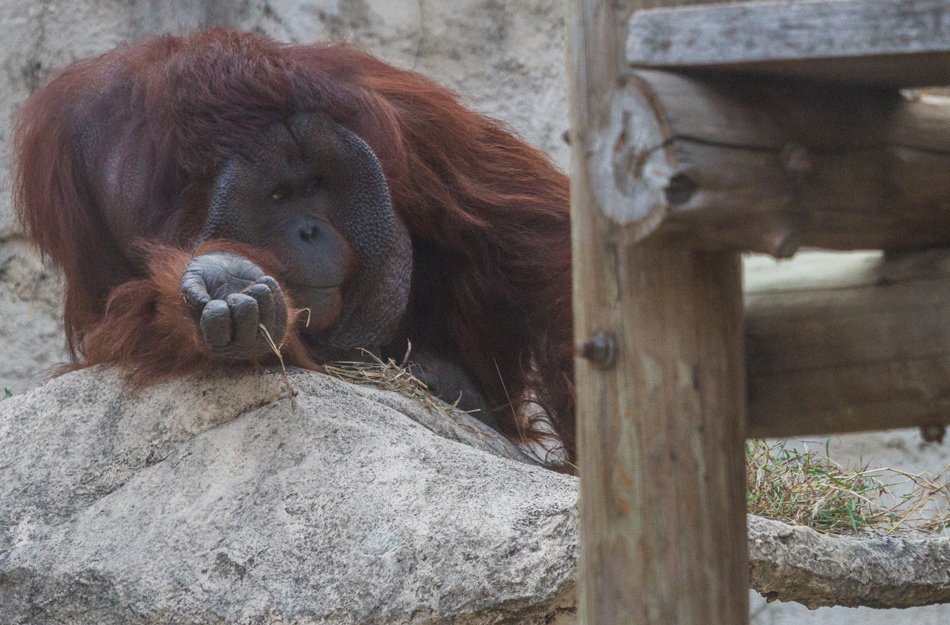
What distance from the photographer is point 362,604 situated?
6.22ft

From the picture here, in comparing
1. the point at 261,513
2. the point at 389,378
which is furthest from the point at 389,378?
the point at 261,513

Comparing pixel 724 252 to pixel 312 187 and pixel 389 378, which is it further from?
pixel 312 187

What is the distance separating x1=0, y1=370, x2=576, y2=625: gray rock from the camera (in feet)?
6.18

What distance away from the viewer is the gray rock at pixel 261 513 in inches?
74.2

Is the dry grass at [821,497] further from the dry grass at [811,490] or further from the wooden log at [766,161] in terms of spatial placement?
the wooden log at [766,161]

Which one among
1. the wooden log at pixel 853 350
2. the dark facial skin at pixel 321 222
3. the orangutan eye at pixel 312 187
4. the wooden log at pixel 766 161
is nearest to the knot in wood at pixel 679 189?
the wooden log at pixel 766 161

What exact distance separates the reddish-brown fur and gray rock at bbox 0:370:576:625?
16cm

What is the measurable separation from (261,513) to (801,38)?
4.16 feet

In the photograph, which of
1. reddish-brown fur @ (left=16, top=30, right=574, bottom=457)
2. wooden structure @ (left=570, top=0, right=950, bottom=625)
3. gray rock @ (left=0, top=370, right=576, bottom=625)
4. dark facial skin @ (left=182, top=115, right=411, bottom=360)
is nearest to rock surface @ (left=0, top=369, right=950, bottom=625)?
gray rock @ (left=0, top=370, right=576, bottom=625)

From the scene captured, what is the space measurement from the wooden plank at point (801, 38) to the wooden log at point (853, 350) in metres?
0.28

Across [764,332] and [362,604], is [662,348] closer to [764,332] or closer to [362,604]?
[764,332]

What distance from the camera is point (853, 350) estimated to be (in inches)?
56.9

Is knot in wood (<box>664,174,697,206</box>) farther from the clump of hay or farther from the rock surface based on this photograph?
the clump of hay

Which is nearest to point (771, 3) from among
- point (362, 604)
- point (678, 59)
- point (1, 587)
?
point (678, 59)
